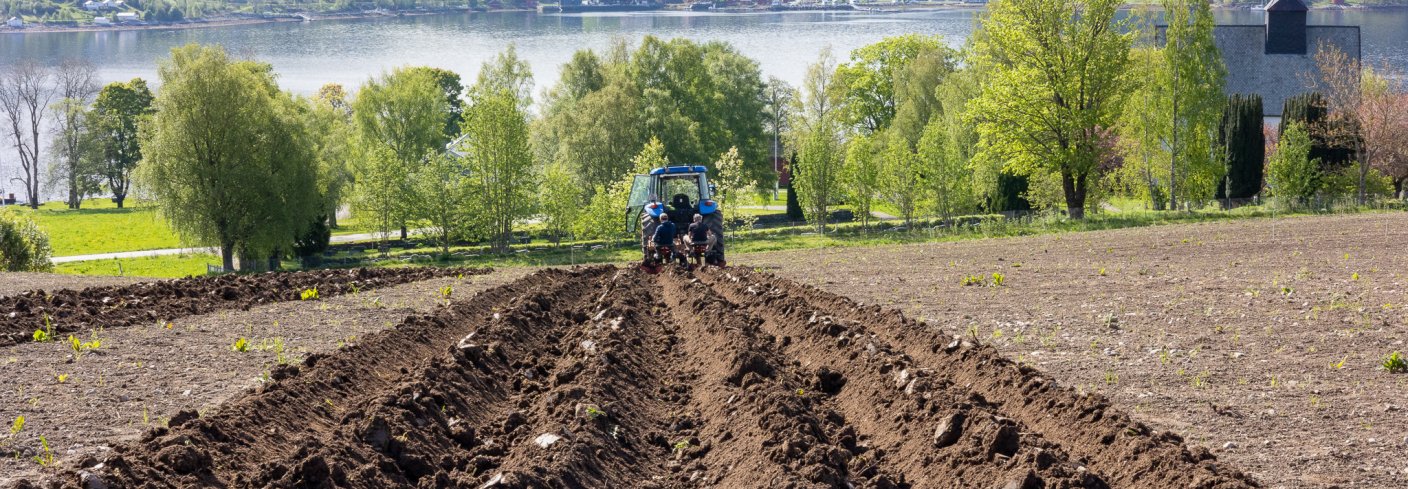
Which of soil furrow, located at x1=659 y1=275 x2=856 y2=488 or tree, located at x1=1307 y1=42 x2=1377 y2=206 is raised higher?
tree, located at x1=1307 y1=42 x2=1377 y2=206

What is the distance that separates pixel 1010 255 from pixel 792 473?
19.8 meters

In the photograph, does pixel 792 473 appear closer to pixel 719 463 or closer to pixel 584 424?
pixel 719 463

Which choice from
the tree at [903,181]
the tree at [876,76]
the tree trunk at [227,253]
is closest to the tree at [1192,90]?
the tree at [903,181]

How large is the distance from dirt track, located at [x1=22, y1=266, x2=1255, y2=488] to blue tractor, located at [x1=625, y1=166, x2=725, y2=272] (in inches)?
398

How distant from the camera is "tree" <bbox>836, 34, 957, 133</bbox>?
78.6m

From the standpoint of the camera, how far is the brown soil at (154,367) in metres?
10.5

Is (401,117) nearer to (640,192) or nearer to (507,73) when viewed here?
(507,73)

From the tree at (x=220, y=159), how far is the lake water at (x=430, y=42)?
65.3 meters

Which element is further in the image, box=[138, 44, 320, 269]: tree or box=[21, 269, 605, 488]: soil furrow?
box=[138, 44, 320, 269]: tree

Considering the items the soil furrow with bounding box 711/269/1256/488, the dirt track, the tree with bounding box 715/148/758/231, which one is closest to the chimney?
the tree with bounding box 715/148/758/231

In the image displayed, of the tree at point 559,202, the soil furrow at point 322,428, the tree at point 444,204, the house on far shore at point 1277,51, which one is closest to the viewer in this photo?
the soil furrow at point 322,428

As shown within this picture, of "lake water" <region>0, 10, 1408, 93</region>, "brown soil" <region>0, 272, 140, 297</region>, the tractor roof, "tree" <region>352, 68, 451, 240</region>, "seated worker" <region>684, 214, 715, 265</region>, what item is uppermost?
"lake water" <region>0, 10, 1408, 93</region>

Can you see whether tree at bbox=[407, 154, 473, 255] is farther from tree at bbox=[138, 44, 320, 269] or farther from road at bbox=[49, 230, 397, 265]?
road at bbox=[49, 230, 397, 265]

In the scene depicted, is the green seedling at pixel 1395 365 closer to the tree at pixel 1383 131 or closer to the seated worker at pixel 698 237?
the seated worker at pixel 698 237
